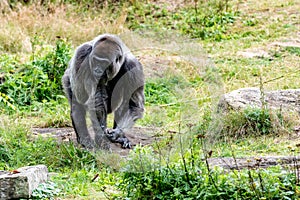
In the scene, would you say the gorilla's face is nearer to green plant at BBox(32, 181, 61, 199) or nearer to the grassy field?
the grassy field

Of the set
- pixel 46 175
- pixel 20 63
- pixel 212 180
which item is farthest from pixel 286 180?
pixel 20 63

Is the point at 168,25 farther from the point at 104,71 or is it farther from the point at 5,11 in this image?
the point at 104,71

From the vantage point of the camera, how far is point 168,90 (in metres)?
9.06

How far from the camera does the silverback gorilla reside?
20.3ft

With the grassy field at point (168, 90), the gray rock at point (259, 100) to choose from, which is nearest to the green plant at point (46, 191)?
the grassy field at point (168, 90)

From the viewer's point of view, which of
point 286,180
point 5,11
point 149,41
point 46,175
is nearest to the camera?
point 286,180

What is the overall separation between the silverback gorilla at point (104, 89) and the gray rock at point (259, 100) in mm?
946

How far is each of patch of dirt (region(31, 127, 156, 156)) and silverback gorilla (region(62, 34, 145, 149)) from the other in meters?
0.19

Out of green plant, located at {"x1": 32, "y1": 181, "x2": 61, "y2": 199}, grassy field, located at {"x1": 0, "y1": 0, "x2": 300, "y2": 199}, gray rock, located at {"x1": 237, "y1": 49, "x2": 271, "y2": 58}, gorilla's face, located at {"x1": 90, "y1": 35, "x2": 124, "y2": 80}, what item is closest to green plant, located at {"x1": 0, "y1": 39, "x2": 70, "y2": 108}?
grassy field, located at {"x1": 0, "y1": 0, "x2": 300, "y2": 199}

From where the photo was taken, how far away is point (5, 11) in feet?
43.3

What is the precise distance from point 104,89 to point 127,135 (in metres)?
0.90

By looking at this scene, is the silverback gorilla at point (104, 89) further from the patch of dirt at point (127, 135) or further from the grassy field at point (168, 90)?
the grassy field at point (168, 90)

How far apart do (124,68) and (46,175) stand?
75.2 inches

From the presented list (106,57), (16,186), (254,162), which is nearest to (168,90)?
(106,57)
